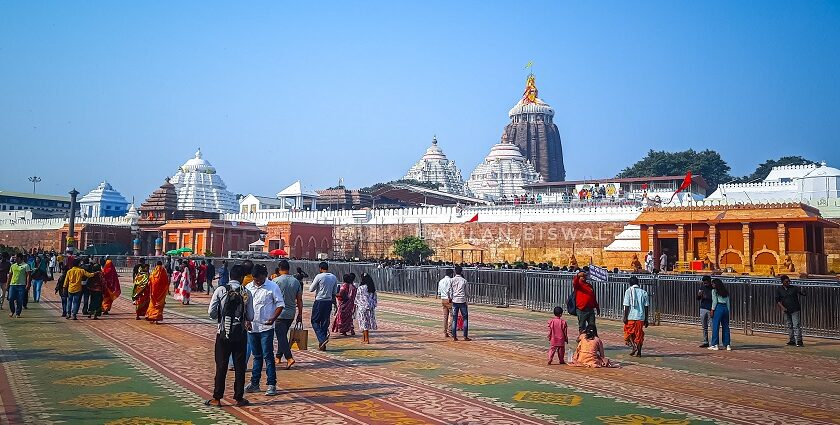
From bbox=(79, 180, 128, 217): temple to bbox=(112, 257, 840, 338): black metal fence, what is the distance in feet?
220

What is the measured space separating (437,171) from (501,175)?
10879 mm

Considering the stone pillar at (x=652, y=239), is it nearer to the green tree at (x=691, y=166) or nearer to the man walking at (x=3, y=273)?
the man walking at (x=3, y=273)

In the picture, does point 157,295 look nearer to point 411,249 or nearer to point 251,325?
point 251,325

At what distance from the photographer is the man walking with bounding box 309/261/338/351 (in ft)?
33.5

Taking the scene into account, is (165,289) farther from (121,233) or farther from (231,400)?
(121,233)

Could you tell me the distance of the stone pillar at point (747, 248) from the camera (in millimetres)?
24641

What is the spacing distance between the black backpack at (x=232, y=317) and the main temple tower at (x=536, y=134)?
275ft

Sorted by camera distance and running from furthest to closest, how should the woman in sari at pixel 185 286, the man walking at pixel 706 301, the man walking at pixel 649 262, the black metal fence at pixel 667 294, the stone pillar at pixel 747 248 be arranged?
the man walking at pixel 649 262, the stone pillar at pixel 747 248, the woman in sari at pixel 185 286, the black metal fence at pixel 667 294, the man walking at pixel 706 301

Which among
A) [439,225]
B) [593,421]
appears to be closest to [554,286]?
[593,421]

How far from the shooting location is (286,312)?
27.6 feet

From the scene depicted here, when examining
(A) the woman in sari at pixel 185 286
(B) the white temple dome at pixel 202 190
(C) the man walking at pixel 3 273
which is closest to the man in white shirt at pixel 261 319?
(C) the man walking at pixel 3 273

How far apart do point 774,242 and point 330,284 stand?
20.2m

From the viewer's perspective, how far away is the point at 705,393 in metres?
7.30

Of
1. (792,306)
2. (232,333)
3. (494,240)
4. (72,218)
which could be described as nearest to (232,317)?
(232,333)
